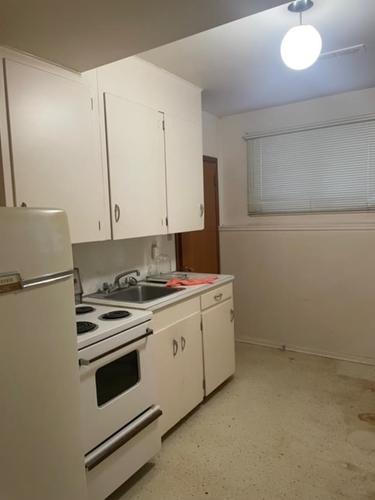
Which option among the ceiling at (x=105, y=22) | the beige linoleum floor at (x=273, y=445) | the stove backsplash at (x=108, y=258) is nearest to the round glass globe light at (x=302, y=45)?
the ceiling at (x=105, y=22)

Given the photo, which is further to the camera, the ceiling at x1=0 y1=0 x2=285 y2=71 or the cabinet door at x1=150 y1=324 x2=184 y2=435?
the cabinet door at x1=150 y1=324 x2=184 y2=435

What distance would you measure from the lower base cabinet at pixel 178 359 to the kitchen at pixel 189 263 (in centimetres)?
1

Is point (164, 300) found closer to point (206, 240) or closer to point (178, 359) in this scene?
point (178, 359)

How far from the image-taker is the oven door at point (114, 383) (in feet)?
5.49

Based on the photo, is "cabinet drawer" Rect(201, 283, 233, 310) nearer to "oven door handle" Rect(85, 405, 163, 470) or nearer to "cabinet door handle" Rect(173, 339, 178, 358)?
"cabinet door handle" Rect(173, 339, 178, 358)

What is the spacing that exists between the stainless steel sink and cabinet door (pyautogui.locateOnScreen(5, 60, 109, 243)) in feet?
1.97

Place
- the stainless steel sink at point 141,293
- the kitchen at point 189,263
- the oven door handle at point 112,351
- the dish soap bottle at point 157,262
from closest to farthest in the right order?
1. the kitchen at point 189,263
2. the oven door handle at point 112,351
3. the stainless steel sink at point 141,293
4. the dish soap bottle at point 157,262

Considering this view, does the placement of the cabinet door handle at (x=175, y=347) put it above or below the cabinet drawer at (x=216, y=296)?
below

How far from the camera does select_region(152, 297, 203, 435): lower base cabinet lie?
2283mm

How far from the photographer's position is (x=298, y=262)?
12.2 ft

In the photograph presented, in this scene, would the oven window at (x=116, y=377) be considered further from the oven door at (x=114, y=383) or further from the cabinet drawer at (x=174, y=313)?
the cabinet drawer at (x=174, y=313)

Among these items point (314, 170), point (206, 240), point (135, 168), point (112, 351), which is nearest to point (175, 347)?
point (112, 351)

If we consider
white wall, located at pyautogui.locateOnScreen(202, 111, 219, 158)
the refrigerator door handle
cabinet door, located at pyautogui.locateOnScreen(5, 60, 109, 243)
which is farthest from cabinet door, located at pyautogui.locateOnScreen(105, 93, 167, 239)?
white wall, located at pyautogui.locateOnScreen(202, 111, 219, 158)

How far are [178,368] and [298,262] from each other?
6.11 feet
